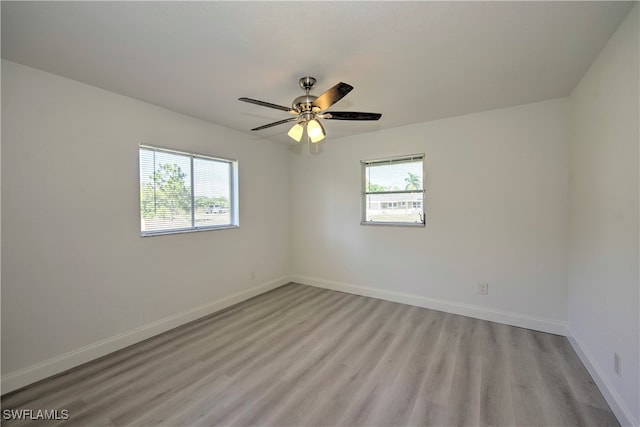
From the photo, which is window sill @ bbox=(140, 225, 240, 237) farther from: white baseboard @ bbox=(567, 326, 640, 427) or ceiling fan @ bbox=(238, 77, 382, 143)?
white baseboard @ bbox=(567, 326, 640, 427)

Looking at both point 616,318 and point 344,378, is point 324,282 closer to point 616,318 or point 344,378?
point 344,378

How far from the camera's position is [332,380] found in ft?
6.75

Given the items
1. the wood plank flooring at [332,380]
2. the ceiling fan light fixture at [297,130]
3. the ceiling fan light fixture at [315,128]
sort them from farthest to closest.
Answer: the ceiling fan light fixture at [297,130]
the ceiling fan light fixture at [315,128]
the wood plank flooring at [332,380]

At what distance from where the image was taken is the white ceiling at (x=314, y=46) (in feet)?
4.95

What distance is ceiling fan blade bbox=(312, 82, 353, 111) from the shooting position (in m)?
1.74

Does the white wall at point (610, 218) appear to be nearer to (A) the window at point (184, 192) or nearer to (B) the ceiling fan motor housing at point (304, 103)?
(B) the ceiling fan motor housing at point (304, 103)

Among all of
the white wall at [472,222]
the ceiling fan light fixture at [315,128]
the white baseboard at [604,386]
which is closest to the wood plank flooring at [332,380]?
the white baseboard at [604,386]

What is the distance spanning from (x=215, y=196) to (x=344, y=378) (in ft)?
8.85

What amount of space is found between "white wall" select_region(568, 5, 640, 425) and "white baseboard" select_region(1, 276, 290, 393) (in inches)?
148

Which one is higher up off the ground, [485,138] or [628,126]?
[485,138]

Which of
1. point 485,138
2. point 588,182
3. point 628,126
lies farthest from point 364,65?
point 588,182

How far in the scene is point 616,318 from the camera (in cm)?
173

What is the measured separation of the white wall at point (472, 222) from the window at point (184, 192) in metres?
1.60

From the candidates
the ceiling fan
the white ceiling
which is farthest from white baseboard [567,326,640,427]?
the ceiling fan
